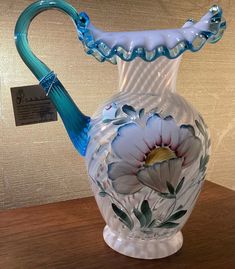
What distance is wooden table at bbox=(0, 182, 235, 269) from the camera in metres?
0.49

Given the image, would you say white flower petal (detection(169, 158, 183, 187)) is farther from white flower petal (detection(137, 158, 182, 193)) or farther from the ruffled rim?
the ruffled rim

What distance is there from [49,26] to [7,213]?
365 millimetres

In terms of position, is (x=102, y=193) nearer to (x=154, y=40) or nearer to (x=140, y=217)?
(x=140, y=217)

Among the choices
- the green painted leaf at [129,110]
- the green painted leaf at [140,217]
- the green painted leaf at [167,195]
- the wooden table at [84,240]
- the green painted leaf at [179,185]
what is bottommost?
the wooden table at [84,240]

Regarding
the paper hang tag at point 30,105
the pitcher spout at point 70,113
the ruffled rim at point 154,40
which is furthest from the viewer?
the paper hang tag at point 30,105

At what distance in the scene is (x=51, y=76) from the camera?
0.50 metres

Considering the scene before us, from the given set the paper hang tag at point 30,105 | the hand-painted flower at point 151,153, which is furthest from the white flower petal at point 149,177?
the paper hang tag at point 30,105

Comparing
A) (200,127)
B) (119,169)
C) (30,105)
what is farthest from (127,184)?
(30,105)

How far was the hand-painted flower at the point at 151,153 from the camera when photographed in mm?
440

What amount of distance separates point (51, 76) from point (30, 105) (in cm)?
20

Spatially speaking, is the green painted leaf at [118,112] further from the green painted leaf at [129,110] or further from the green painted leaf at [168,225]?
the green painted leaf at [168,225]

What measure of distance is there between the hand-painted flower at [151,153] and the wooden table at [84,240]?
119 mm

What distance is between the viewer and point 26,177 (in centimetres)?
77

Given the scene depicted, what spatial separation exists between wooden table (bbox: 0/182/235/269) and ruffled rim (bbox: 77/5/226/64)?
0.27 metres
